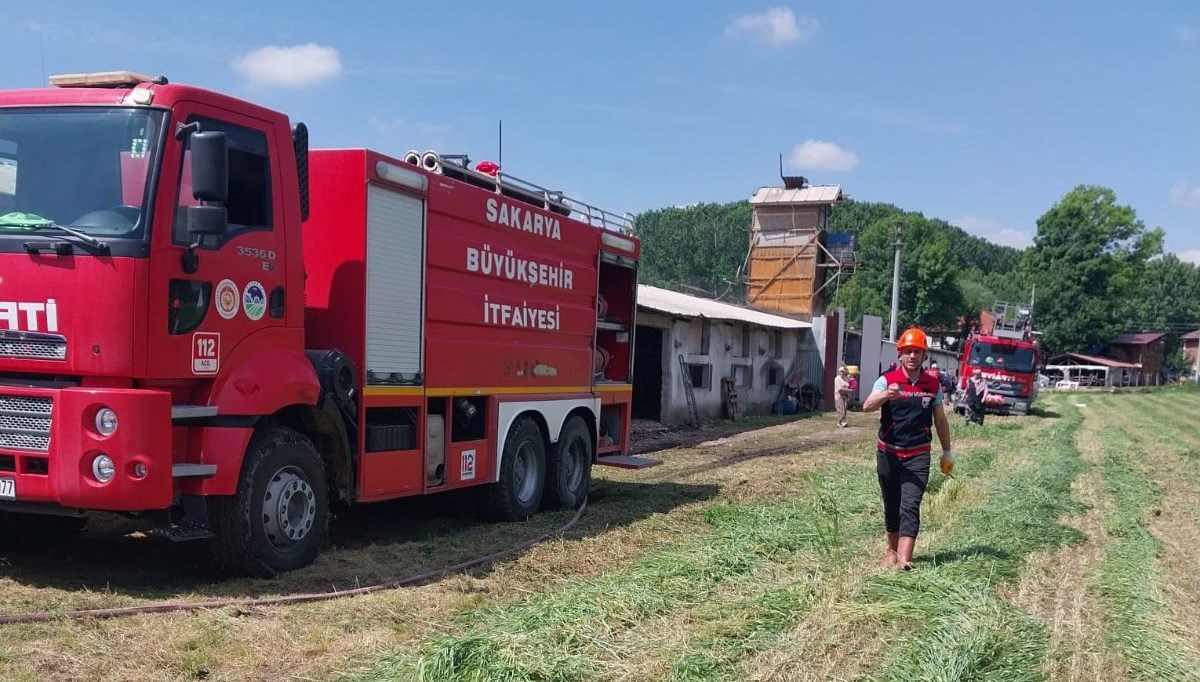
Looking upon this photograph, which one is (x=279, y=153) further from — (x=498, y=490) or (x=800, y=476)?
(x=800, y=476)

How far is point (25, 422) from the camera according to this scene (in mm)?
5590

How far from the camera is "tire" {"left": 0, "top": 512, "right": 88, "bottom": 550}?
6.84 m

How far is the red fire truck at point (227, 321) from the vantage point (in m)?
5.55

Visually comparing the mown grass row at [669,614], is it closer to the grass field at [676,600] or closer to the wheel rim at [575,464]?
the grass field at [676,600]

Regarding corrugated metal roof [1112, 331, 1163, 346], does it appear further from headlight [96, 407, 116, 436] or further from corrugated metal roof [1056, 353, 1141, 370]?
headlight [96, 407, 116, 436]

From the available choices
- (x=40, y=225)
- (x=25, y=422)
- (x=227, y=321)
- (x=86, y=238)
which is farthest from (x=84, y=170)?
(x=25, y=422)

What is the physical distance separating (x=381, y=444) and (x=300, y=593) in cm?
161

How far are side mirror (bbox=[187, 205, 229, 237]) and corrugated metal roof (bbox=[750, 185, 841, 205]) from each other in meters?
39.0

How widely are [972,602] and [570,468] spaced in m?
5.53

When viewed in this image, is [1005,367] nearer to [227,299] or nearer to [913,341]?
[913,341]

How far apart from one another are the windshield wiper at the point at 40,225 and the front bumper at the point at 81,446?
85 cm

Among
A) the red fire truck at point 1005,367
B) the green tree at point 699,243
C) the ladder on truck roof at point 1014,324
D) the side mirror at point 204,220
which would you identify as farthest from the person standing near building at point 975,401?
the green tree at point 699,243

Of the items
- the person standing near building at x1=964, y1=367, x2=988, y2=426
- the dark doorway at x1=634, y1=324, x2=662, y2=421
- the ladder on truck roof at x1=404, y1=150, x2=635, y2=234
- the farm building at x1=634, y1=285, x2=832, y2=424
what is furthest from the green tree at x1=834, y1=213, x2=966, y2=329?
the ladder on truck roof at x1=404, y1=150, x2=635, y2=234

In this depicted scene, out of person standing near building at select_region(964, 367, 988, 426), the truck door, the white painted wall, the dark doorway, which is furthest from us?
person standing near building at select_region(964, 367, 988, 426)
